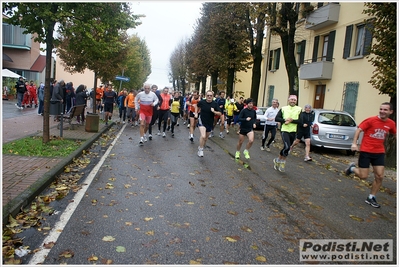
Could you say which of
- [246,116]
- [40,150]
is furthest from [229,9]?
[40,150]

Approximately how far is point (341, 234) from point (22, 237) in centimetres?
399

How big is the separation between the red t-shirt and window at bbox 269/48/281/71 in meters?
24.3

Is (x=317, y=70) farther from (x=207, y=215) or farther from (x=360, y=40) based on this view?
(x=207, y=215)

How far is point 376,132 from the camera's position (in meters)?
6.17

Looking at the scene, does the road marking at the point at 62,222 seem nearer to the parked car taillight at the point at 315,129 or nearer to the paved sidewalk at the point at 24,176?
the paved sidewalk at the point at 24,176

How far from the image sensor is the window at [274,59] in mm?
29845

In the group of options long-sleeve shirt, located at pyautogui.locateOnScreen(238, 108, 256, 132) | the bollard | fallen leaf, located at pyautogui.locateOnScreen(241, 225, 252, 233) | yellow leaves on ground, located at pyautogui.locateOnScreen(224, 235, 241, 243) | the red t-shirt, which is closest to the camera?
yellow leaves on ground, located at pyautogui.locateOnScreen(224, 235, 241, 243)

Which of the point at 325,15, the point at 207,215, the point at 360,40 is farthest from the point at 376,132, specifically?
the point at 325,15

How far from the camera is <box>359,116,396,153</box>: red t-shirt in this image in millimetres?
6152

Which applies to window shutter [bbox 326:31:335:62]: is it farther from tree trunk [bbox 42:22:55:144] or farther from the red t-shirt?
tree trunk [bbox 42:22:55:144]

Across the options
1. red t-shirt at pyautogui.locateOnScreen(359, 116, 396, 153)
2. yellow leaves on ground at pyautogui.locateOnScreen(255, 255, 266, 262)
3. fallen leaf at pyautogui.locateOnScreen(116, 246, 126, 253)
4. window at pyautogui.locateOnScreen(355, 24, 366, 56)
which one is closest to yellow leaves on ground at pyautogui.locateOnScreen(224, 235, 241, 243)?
yellow leaves on ground at pyautogui.locateOnScreen(255, 255, 266, 262)

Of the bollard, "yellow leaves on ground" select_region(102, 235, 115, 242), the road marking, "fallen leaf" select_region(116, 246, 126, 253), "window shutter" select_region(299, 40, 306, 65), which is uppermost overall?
"window shutter" select_region(299, 40, 306, 65)

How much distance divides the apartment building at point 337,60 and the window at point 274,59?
11.7 ft

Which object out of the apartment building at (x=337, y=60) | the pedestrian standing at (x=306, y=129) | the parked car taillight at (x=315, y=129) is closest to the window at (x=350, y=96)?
the apartment building at (x=337, y=60)
